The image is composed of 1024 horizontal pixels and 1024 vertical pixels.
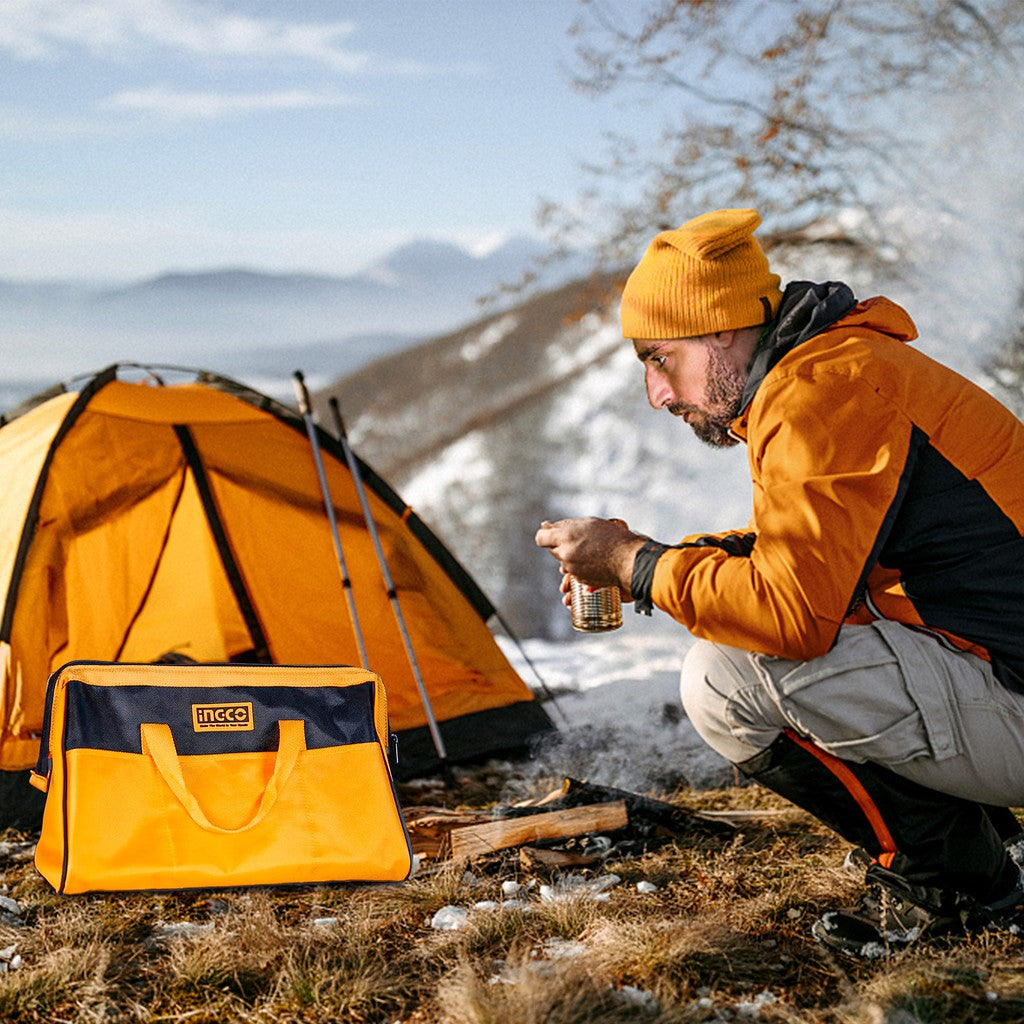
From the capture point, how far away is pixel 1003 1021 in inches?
77.2

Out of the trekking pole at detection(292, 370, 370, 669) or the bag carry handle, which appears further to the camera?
the trekking pole at detection(292, 370, 370, 669)

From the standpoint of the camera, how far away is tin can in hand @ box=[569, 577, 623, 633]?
8.37ft

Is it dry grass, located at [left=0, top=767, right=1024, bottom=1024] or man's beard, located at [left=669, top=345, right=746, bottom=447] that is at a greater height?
man's beard, located at [left=669, top=345, right=746, bottom=447]

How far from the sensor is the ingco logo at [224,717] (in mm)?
2898

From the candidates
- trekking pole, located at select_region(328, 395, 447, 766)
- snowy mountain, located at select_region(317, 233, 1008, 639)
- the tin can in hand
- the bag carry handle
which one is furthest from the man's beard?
snowy mountain, located at select_region(317, 233, 1008, 639)

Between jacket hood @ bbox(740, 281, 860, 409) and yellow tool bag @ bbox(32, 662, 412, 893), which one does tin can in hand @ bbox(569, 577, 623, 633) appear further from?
yellow tool bag @ bbox(32, 662, 412, 893)

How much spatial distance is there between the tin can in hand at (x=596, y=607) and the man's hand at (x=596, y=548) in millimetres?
54

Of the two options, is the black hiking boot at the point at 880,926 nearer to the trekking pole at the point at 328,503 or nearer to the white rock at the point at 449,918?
the white rock at the point at 449,918

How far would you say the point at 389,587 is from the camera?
4.49 meters

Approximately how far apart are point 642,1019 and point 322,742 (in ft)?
4.13

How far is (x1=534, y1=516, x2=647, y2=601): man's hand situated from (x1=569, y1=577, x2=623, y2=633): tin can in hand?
5cm

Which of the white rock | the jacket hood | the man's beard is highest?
the jacket hood

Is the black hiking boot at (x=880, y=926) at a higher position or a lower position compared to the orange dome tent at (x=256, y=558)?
lower

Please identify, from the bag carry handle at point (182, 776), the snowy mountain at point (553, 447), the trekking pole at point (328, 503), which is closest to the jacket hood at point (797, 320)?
the bag carry handle at point (182, 776)
